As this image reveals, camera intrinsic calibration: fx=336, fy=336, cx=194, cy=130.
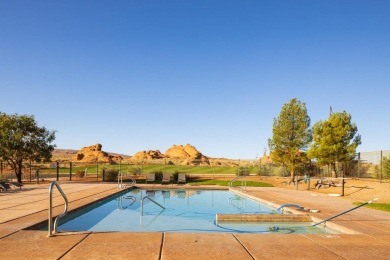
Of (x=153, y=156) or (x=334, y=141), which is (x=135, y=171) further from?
(x=153, y=156)

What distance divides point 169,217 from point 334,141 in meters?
17.3

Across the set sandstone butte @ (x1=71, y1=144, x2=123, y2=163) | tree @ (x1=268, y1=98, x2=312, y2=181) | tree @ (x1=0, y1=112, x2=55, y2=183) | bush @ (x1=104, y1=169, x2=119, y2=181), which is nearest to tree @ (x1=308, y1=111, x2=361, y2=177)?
tree @ (x1=268, y1=98, x2=312, y2=181)

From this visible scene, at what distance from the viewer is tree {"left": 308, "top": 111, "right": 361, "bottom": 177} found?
79.2 ft

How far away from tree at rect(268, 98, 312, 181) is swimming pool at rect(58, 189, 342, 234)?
38.3 ft

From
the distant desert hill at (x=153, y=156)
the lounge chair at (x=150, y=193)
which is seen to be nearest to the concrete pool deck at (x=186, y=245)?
the lounge chair at (x=150, y=193)

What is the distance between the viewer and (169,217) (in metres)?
11.2

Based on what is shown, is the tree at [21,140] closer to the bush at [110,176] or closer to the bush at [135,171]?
the bush at [110,176]

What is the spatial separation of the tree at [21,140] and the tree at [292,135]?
1788 centimetres

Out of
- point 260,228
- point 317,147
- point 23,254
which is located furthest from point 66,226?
point 317,147

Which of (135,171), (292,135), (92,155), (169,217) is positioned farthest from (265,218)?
(92,155)

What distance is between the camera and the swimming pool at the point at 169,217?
29.4 ft

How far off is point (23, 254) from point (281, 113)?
2513 cm

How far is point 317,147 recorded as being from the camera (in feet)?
84.5

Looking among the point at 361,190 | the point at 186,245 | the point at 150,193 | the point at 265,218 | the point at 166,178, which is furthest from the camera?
the point at 166,178
